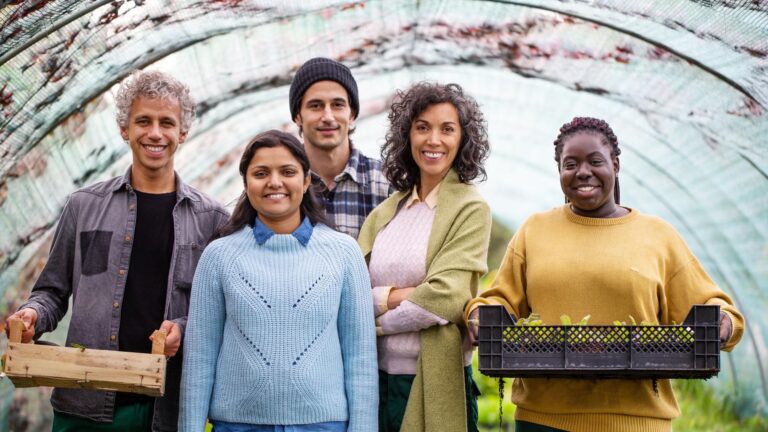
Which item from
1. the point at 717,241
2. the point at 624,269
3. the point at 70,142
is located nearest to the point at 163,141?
the point at 624,269

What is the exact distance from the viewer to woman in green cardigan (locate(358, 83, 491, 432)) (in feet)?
13.6

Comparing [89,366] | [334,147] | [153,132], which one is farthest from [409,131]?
[89,366]

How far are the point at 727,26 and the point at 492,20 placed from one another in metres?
1.78

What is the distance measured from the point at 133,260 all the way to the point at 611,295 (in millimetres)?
1813

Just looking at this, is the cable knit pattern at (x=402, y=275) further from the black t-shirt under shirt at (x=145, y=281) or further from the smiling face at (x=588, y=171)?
the black t-shirt under shirt at (x=145, y=281)

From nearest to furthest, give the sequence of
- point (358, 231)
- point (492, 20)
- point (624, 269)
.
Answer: point (624, 269), point (358, 231), point (492, 20)

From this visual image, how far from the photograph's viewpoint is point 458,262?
4207 mm

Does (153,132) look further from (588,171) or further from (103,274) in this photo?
(588,171)

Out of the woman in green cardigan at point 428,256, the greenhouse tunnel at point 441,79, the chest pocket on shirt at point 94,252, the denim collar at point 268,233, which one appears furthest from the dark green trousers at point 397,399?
the greenhouse tunnel at point 441,79

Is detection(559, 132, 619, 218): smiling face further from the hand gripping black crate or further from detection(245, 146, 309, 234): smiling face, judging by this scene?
detection(245, 146, 309, 234): smiling face

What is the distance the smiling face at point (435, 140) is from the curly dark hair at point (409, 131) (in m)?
0.03

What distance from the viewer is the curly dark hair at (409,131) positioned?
4480 mm

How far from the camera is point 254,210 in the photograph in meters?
4.23

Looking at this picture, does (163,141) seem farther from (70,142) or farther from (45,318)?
(70,142)
